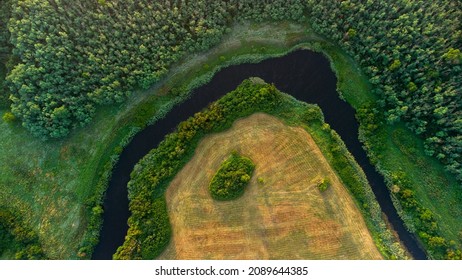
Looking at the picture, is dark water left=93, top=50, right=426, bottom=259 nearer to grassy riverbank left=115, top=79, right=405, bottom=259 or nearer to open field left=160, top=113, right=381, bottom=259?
grassy riverbank left=115, top=79, right=405, bottom=259

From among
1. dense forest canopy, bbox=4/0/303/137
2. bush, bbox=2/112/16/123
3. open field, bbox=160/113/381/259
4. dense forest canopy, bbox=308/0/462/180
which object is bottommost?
open field, bbox=160/113/381/259

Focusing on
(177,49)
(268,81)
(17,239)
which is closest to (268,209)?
(268,81)

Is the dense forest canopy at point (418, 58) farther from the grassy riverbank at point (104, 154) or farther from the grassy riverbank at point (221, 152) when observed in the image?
the grassy riverbank at point (221, 152)

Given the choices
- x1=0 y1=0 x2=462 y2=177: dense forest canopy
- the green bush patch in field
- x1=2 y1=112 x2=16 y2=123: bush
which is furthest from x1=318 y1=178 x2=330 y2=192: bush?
x1=2 y1=112 x2=16 y2=123: bush

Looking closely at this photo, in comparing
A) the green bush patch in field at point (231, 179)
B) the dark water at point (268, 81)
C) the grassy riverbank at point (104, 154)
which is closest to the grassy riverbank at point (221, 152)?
the dark water at point (268, 81)

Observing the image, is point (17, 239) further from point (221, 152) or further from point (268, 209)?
point (268, 209)

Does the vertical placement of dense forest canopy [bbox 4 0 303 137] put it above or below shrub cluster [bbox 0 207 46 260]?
above

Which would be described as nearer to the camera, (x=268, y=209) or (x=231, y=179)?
(x=231, y=179)
